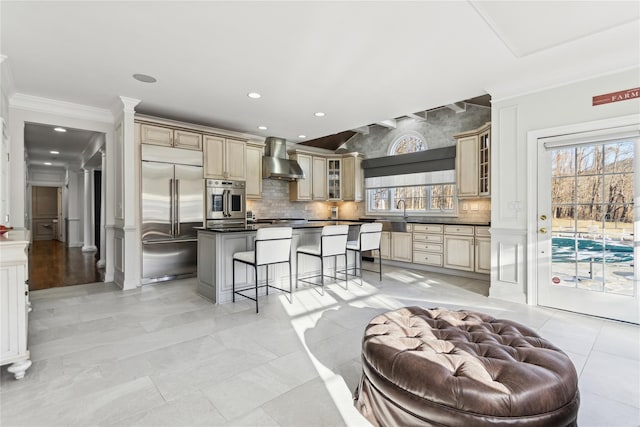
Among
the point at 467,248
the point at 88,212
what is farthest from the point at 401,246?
the point at 88,212

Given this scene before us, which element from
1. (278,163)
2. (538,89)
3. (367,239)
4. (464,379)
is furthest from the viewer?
(278,163)

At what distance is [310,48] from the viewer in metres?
2.97

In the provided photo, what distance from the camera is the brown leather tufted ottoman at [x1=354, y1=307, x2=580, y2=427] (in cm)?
126

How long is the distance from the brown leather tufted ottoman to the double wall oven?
4.10 metres

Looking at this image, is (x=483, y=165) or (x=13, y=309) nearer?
(x=13, y=309)

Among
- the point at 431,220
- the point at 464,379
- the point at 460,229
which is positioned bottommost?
the point at 464,379

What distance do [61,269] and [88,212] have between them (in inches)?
126

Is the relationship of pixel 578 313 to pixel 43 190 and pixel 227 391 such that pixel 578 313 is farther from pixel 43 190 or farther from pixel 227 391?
pixel 43 190

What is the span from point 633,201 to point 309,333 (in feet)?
10.8

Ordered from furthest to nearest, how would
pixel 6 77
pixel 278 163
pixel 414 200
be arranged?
pixel 414 200
pixel 278 163
pixel 6 77

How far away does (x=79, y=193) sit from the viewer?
971 centimetres

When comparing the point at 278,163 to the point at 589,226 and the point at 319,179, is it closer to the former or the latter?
the point at 319,179

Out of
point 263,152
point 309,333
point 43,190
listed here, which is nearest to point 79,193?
point 43,190

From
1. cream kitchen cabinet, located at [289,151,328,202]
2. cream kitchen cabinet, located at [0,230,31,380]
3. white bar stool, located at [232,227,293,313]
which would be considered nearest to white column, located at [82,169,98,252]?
cream kitchen cabinet, located at [289,151,328,202]
